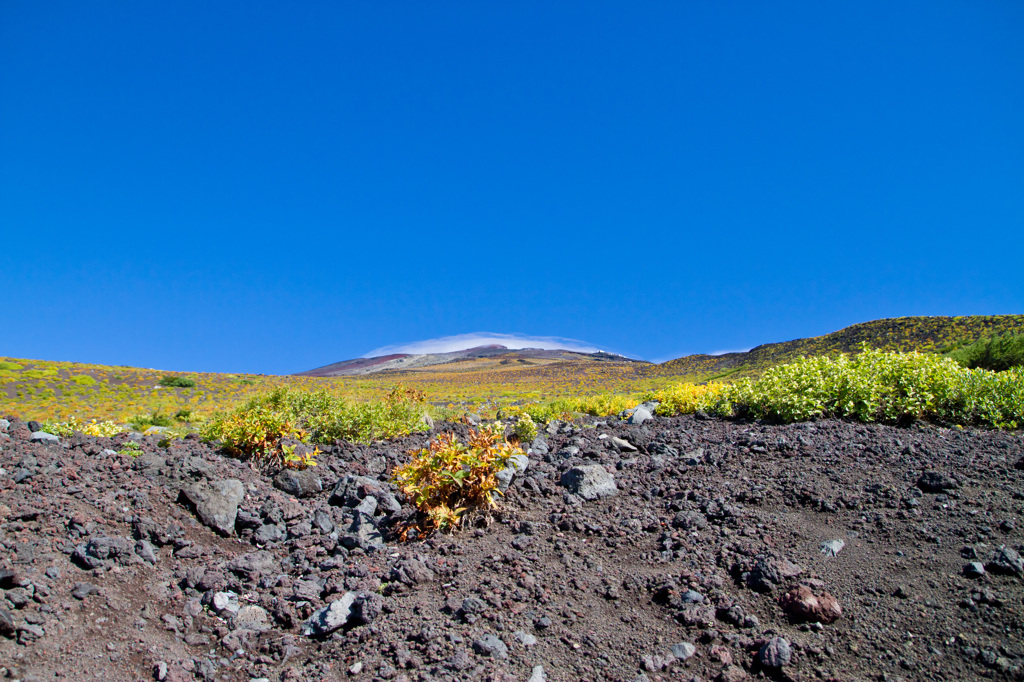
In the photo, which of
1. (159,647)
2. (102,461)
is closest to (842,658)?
(159,647)

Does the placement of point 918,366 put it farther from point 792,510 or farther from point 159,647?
point 159,647

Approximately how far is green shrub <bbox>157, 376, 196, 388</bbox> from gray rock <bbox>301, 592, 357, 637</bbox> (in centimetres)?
3836

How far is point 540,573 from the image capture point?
4.12 meters

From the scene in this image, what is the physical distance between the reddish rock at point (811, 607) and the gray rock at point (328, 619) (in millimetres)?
2766

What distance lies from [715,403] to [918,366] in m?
3.30

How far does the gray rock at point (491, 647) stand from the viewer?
324cm

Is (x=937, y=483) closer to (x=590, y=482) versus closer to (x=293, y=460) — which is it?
(x=590, y=482)

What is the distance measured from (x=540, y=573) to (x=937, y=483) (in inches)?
152

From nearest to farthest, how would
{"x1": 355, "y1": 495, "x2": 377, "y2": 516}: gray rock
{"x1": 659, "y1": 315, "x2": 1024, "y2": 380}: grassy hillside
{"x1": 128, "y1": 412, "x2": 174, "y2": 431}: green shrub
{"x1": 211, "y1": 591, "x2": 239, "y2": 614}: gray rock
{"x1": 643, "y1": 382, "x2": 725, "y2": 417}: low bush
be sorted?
{"x1": 211, "y1": 591, "x2": 239, "y2": 614}: gray rock
{"x1": 355, "y1": 495, "x2": 377, "y2": 516}: gray rock
{"x1": 643, "y1": 382, "x2": 725, "y2": 417}: low bush
{"x1": 128, "y1": 412, "x2": 174, "y2": 431}: green shrub
{"x1": 659, "y1": 315, "x2": 1024, "y2": 380}: grassy hillside

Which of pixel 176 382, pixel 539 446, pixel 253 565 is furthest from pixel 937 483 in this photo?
pixel 176 382

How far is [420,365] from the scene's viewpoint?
11575cm

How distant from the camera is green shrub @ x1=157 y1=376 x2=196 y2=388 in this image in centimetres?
3675

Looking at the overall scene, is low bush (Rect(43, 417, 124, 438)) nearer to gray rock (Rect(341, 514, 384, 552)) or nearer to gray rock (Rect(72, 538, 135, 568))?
gray rock (Rect(72, 538, 135, 568))

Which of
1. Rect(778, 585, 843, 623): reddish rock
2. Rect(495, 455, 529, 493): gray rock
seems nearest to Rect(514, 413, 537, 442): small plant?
Rect(495, 455, 529, 493): gray rock
